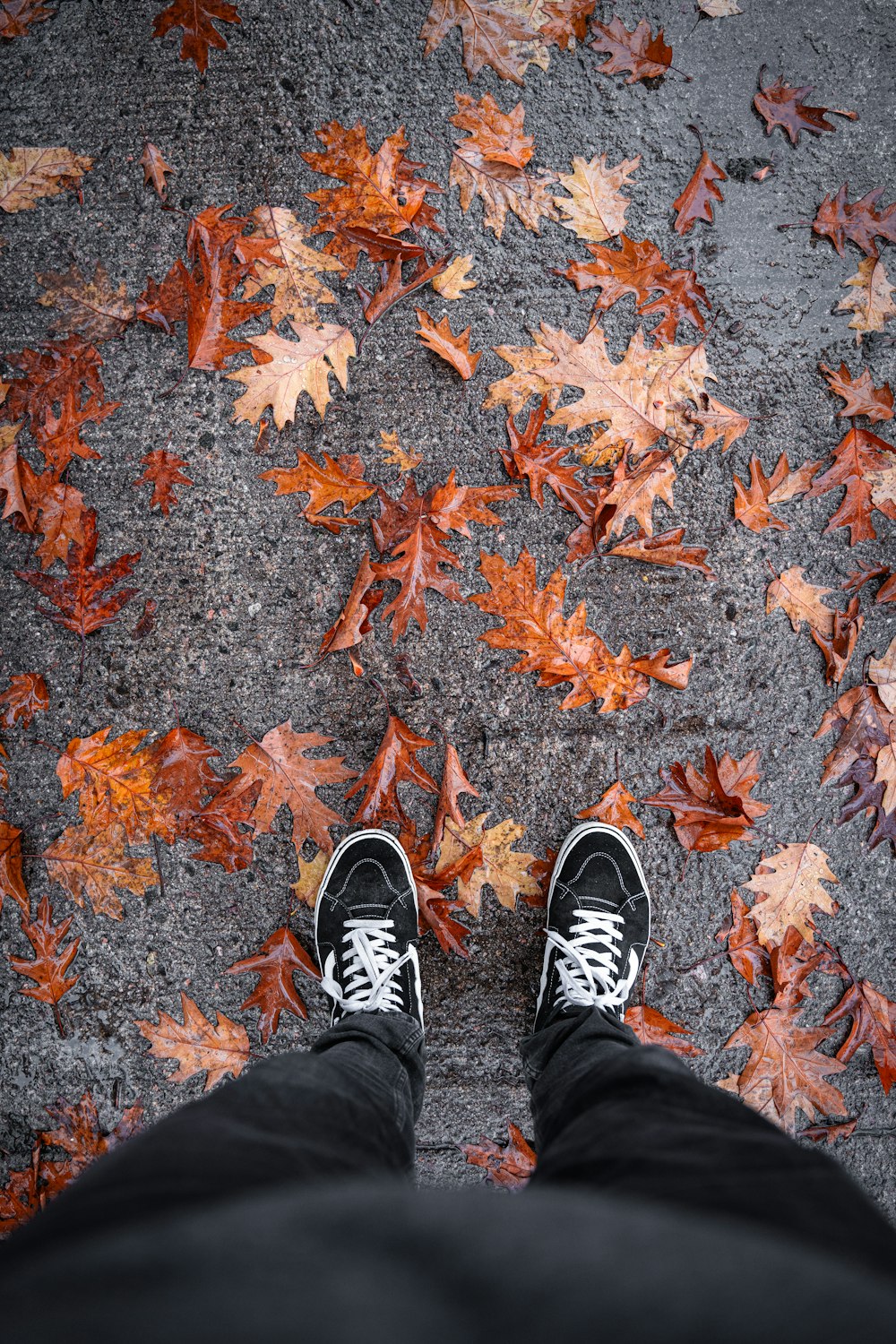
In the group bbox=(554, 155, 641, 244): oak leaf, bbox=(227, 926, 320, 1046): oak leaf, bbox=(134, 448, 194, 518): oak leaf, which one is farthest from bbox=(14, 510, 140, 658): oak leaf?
bbox=(554, 155, 641, 244): oak leaf

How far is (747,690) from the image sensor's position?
1.83 meters

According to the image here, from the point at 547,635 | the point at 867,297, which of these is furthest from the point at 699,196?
the point at 547,635

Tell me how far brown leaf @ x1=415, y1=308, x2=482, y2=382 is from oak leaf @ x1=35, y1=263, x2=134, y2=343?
0.74 m

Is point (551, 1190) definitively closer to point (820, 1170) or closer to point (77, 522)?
point (820, 1170)

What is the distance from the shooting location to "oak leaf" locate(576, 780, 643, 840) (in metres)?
1.82

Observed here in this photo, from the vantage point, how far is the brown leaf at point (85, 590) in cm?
179

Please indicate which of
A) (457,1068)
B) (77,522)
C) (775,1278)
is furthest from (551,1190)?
(77,522)

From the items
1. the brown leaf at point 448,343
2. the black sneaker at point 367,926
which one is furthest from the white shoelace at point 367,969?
the brown leaf at point 448,343

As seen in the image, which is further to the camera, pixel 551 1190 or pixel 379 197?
pixel 379 197

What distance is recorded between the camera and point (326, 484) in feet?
5.82

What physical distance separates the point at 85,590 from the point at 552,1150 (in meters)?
1.63

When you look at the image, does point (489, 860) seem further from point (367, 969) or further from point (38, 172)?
point (38, 172)

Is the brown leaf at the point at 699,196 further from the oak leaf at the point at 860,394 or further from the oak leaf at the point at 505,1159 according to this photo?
the oak leaf at the point at 505,1159

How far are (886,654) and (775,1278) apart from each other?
5.12 feet
